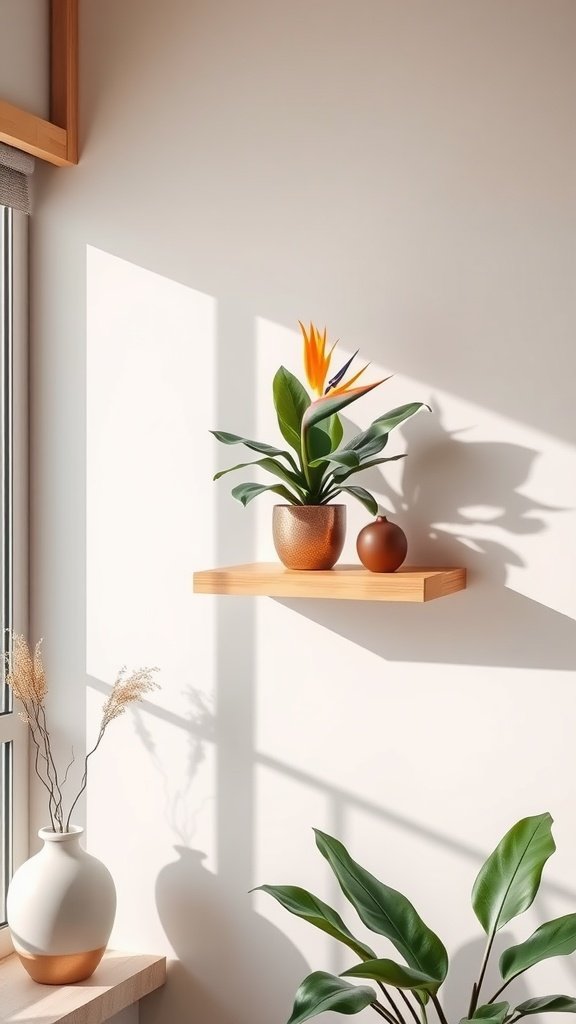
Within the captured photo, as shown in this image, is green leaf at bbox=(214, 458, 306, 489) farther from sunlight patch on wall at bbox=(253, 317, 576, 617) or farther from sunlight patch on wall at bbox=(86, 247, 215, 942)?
sunlight patch on wall at bbox=(86, 247, 215, 942)

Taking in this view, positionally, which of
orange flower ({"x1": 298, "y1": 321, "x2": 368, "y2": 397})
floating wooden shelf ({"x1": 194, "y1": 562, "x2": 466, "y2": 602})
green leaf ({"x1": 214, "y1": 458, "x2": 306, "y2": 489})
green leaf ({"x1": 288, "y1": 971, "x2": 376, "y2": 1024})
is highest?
orange flower ({"x1": 298, "y1": 321, "x2": 368, "y2": 397})

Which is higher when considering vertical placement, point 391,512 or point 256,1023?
point 391,512

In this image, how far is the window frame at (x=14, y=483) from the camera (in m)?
2.39

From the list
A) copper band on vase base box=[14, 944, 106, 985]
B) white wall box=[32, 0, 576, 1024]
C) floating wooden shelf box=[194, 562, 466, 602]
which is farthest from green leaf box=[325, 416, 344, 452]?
copper band on vase base box=[14, 944, 106, 985]

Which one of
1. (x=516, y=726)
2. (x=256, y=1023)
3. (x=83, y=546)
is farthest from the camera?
(x=83, y=546)

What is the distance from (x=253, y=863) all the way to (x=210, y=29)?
1.83 metres

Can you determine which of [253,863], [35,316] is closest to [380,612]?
[253,863]

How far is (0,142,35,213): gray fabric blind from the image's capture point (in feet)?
7.52

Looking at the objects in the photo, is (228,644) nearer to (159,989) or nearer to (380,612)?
(380,612)

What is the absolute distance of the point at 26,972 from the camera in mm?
2232

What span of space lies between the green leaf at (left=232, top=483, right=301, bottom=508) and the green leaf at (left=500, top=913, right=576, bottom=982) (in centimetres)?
90

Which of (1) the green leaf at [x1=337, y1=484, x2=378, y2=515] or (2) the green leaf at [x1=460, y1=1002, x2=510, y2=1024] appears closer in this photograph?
(2) the green leaf at [x1=460, y1=1002, x2=510, y2=1024]

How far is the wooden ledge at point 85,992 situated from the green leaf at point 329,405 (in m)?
1.23

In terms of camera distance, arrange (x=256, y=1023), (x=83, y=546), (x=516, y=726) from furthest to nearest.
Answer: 1. (x=83, y=546)
2. (x=256, y=1023)
3. (x=516, y=726)
